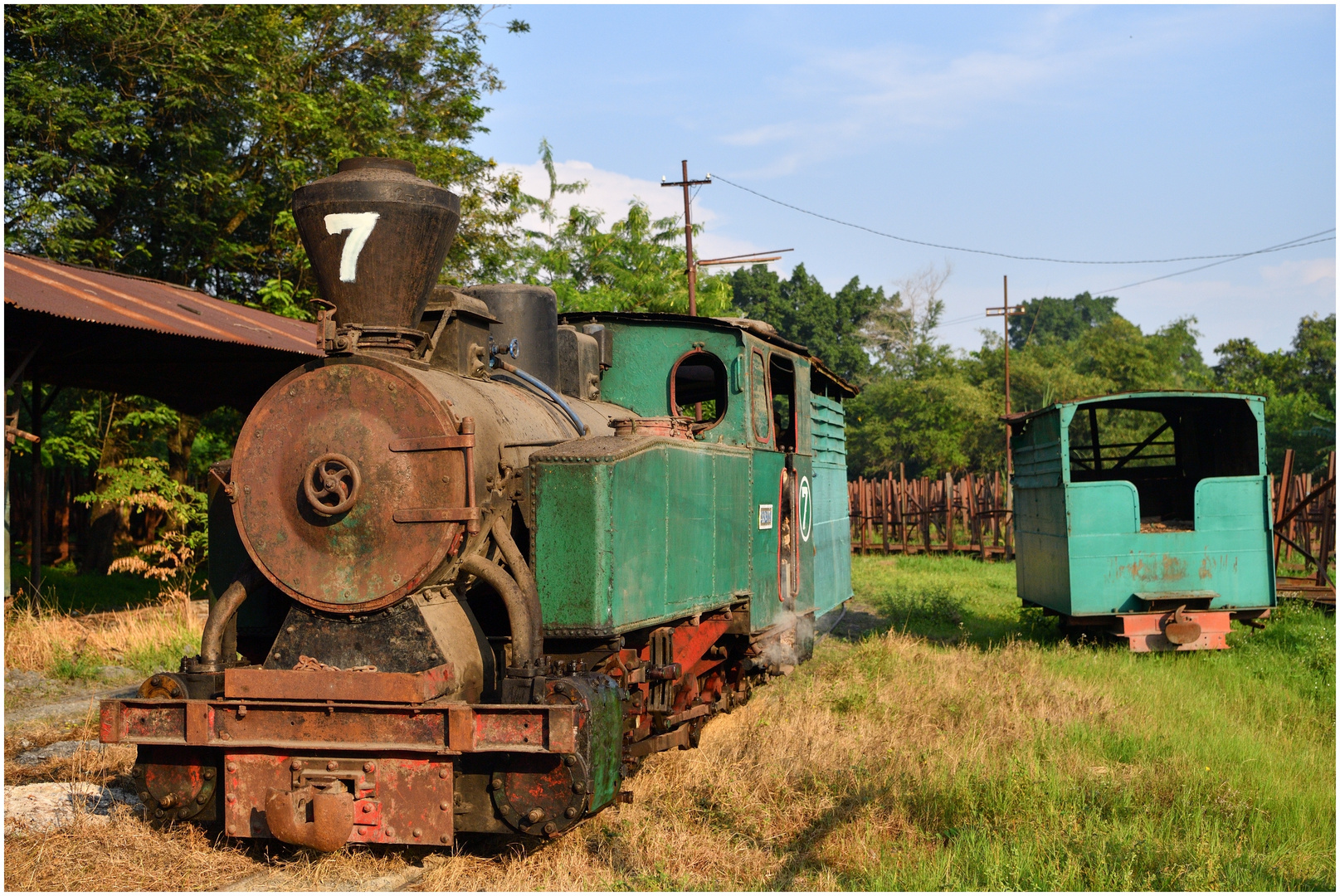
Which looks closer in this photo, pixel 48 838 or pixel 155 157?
pixel 48 838

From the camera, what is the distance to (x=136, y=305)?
369 inches

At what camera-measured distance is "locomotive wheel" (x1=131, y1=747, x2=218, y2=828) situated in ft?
14.7

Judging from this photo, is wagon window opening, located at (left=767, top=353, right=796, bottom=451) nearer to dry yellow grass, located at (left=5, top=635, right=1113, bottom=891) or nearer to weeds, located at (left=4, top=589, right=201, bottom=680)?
dry yellow grass, located at (left=5, top=635, right=1113, bottom=891)

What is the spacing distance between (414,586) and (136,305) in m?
6.44

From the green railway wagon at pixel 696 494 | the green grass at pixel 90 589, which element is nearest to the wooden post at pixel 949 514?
the green railway wagon at pixel 696 494

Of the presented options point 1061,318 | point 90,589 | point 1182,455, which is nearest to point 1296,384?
point 1182,455

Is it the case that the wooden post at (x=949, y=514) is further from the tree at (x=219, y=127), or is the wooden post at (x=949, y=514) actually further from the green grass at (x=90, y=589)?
the green grass at (x=90, y=589)

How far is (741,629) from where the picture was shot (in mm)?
6621

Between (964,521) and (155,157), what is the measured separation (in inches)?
656

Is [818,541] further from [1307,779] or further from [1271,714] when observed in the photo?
[1307,779]

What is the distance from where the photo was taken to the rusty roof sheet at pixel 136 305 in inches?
320

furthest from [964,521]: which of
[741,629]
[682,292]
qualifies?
[741,629]

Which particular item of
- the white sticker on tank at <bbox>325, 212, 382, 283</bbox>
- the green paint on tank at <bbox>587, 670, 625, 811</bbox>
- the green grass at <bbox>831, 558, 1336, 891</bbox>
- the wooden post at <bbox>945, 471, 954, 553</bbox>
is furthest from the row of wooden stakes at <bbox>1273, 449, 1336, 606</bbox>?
the white sticker on tank at <bbox>325, 212, 382, 283</bbox>

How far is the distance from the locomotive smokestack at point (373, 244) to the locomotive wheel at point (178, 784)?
182cm
